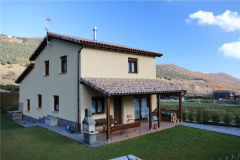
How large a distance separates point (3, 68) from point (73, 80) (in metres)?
47.8

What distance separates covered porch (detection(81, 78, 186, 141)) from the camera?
28.3ft

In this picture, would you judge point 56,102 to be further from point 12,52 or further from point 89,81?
point 12,52

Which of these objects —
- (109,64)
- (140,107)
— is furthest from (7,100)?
(140,107)

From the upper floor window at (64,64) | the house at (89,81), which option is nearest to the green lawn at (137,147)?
the house at (89,81)

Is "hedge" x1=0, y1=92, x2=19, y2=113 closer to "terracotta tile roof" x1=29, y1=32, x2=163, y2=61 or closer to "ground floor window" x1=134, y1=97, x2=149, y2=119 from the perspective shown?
"terracotta tile roof" x1=29, y1=32, x2=163, y2=61

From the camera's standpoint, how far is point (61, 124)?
1167cm

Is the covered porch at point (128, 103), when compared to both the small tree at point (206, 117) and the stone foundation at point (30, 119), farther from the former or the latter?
the stone foundation at point (30, 119)

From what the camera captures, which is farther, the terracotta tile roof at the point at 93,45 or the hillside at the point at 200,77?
the hillside at the point at 200,77

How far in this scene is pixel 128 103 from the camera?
41.2 ft

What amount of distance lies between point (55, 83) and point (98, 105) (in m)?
4.06

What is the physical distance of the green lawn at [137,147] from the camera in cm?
645

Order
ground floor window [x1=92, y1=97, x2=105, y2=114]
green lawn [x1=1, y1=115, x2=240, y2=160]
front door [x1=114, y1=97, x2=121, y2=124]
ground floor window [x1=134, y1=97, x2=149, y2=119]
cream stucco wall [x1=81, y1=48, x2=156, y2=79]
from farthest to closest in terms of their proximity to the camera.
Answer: ground floor window [x1=134, y1=97, x2=149, y2=119] < front door [x1=114, y1=97, x2=121, y2=124] < ground floor window [x1=92, y1=97, x2=105, y2=114] < cream stucco wall [x1=81, y1=48, x2=156, y2=79] < green lawn [x1=1, y1=115, x2=240, y2=160]

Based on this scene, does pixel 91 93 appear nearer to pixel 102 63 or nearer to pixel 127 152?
Answer: pixel 102 63

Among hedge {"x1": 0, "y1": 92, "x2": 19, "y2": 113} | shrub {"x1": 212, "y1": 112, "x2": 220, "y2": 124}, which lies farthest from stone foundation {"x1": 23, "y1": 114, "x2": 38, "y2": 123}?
shrub {"x1": 212, "y1": 112, "x2": 220, "y2": 124}
